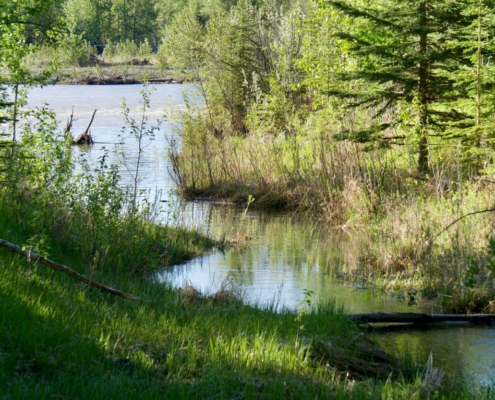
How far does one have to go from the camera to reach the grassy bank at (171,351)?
4.32 metres

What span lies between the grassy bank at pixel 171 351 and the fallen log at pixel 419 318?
48cm

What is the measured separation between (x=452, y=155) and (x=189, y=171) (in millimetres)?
7800

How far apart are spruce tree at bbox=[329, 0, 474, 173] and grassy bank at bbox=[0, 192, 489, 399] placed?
7.37 meters

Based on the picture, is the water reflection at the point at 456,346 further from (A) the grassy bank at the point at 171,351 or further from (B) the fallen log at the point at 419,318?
(A) the grassy bank at the point at 171,351

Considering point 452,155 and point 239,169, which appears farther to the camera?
point 239,169

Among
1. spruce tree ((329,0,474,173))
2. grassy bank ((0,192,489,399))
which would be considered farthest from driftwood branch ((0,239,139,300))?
spruce tree ((329,0,474,173))

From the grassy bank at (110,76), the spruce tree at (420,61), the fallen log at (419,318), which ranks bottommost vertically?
the fallen log at (419,318)

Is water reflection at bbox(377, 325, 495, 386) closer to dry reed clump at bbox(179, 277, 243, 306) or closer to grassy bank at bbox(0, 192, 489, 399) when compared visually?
grassy bank at bbox(0, 192, 489, 399)

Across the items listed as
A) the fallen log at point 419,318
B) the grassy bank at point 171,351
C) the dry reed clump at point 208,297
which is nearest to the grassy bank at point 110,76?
Answer: the dry reed clump at point 208,297

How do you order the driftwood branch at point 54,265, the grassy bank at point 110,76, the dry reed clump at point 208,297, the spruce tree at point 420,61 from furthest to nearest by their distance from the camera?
the grassy bank at point 110,76, the spruce tree at point 420,61, the dry reed clump at point 208,297, the driftwood branch at point 54,265

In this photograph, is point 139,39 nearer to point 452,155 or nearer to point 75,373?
point 452,155

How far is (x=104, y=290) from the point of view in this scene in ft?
21.5

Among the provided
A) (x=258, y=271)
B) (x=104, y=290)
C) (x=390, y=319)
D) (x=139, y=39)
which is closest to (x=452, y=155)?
(x=258, y=271)

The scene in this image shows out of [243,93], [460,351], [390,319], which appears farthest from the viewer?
[243,93]
